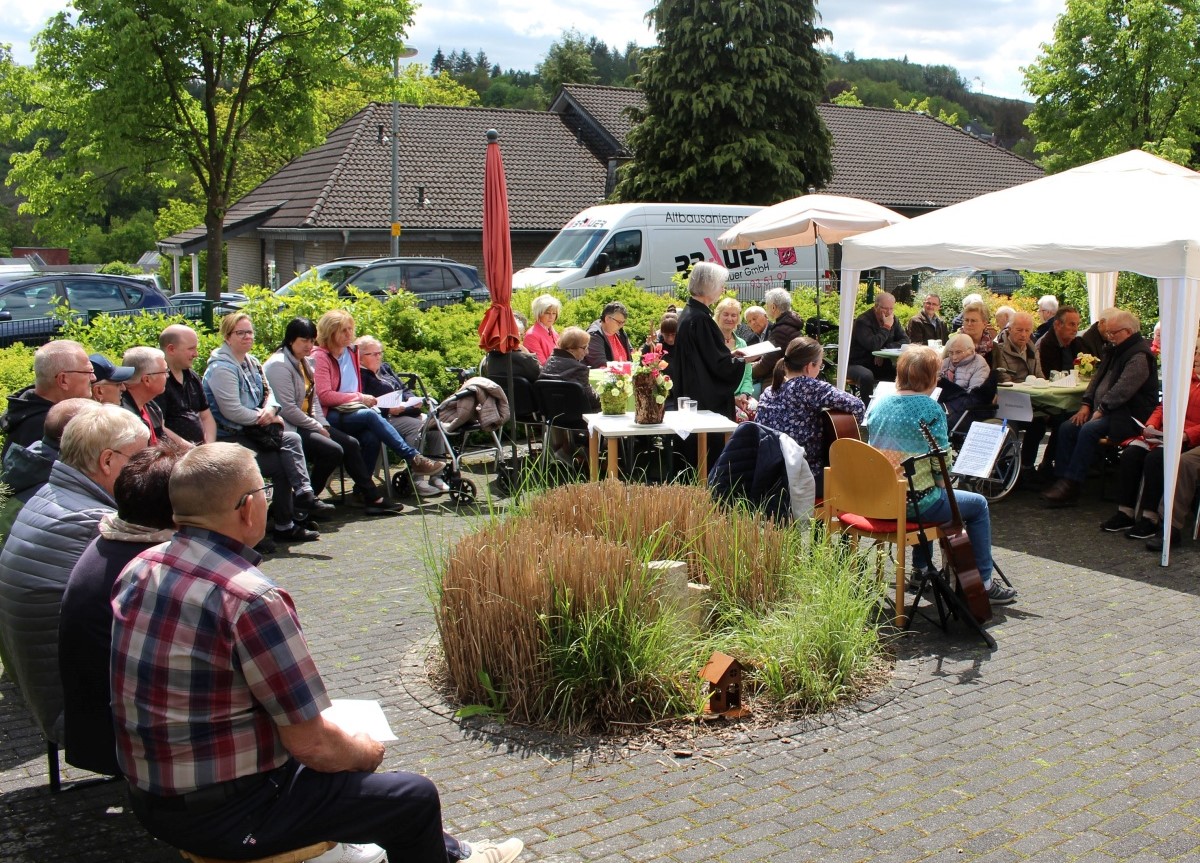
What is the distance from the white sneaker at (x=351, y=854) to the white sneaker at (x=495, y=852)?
1.17 ft

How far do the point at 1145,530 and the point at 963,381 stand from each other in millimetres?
2126

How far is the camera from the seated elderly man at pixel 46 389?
19.4 feet

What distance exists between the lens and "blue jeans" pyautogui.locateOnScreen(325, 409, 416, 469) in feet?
30.4

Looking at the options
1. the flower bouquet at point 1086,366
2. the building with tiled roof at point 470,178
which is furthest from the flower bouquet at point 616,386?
the building with tiled roof at point 470,178

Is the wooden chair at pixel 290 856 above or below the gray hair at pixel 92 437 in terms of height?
below

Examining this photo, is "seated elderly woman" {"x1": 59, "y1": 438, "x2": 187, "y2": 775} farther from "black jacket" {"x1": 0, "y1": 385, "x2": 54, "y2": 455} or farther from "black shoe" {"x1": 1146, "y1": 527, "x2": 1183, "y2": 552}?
"black shoe" {"x1": 1146, "y1": 527, "x2": 1183, "y2": 552}

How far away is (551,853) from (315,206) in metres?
30.0

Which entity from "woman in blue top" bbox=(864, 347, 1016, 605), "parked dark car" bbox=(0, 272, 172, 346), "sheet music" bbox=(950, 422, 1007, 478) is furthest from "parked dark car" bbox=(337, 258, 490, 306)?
"woman in blue top" bbox=(864, 347, 1016, 605)

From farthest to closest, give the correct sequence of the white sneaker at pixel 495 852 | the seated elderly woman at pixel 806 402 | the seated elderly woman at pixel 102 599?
the seated elderly woman at pixel 806 402, the white sneaker at pixel 495 852, the seated elderly woman at pixel 102 599

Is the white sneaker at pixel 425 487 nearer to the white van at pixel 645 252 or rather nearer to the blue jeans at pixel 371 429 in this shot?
the blue jeans at pixel 371 429

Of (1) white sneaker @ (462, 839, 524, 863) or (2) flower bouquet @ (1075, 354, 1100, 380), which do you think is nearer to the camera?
(1) white sneaker @ (462, 839, 524, 863)

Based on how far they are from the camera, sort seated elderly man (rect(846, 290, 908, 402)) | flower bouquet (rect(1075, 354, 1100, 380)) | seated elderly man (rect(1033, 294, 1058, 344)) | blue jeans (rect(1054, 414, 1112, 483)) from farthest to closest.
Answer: seated elderly man (rect(846, 290, 908, 402)), seated elderly man (rect(1033, 294, 1058, 344)), flower bouquet (rect(1075, 354, 1100, 380)), blue jeans (rect(1054, 414, 1112, 483))

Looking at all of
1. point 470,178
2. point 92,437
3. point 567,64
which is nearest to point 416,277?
point 470,178

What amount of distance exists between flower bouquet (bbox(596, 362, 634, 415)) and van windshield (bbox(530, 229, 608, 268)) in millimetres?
13331
